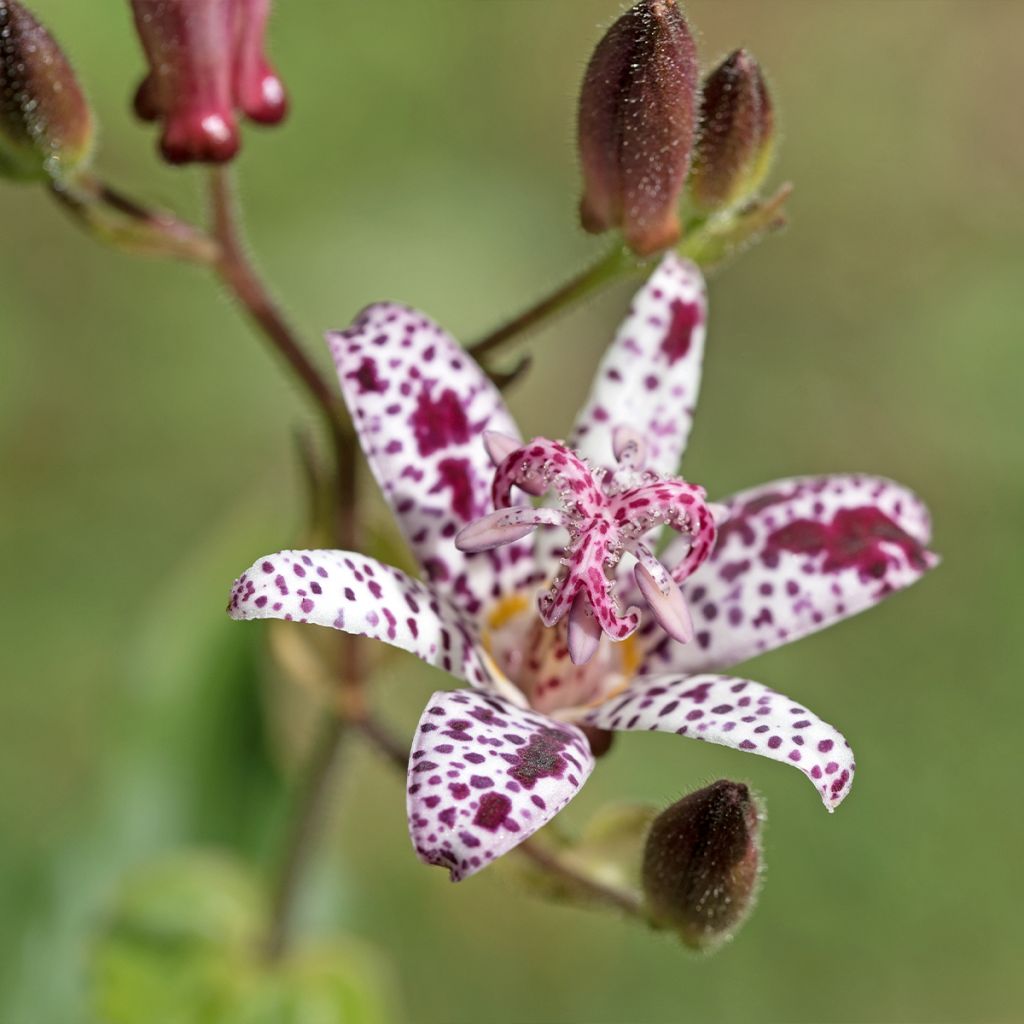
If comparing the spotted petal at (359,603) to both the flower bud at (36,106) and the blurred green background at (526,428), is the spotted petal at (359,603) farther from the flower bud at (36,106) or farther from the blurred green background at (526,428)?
the blurred green background at (526,428)

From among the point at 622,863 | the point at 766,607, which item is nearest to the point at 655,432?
the point at 766,607

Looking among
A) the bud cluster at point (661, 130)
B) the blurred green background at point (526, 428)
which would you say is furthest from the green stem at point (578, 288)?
the blurred green background at point (526, 428)

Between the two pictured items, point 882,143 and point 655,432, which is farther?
point 882,143

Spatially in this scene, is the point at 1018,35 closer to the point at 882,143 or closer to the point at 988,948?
the point at 882,143

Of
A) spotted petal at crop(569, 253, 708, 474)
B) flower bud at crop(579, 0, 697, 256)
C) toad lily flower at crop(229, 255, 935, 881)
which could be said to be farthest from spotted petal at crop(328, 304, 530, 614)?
flower bud at crop(579, 0, 697, 256)

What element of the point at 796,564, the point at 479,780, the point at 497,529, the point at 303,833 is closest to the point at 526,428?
the point at 303,833
